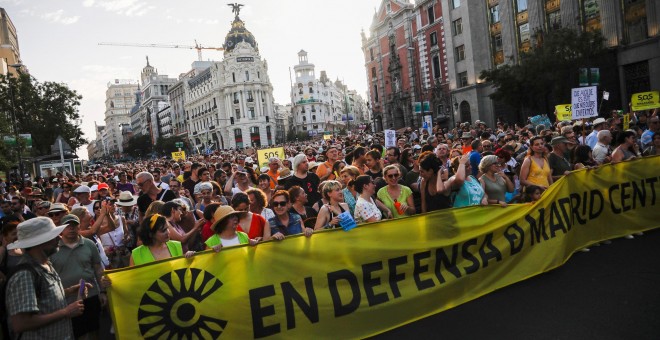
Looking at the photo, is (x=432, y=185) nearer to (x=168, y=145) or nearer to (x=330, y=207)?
(x=330, y=207)

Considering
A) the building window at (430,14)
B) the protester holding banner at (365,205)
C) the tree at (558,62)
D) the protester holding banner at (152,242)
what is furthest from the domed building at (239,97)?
the protester holding banner at (152,242)

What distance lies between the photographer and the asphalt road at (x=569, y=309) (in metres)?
4.22

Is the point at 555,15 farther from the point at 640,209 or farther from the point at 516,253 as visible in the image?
the point at 516,253

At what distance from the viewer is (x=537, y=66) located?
25516mm

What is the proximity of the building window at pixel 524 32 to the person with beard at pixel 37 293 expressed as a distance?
34913 mm

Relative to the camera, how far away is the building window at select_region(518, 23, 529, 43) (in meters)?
32.2

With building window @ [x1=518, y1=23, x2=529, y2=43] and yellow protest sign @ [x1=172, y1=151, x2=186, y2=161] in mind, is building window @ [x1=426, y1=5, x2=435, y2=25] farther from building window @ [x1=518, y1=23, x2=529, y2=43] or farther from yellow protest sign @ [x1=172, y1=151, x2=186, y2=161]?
yellow protest sign @ [x1=172, y1=151, x2=186, y2=161]

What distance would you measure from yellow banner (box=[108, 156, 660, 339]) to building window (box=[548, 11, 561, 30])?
90.1ft

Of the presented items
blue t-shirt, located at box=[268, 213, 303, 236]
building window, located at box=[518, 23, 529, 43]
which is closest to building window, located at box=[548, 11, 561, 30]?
building window, located at box=[518, 23, 529, 43]

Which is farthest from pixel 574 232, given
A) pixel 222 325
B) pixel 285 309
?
pixel 222 325

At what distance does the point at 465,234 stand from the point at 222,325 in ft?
9.65

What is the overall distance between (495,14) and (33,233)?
38.2 meters

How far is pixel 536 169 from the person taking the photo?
6.94 m

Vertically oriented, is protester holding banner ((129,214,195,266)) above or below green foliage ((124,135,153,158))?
below
